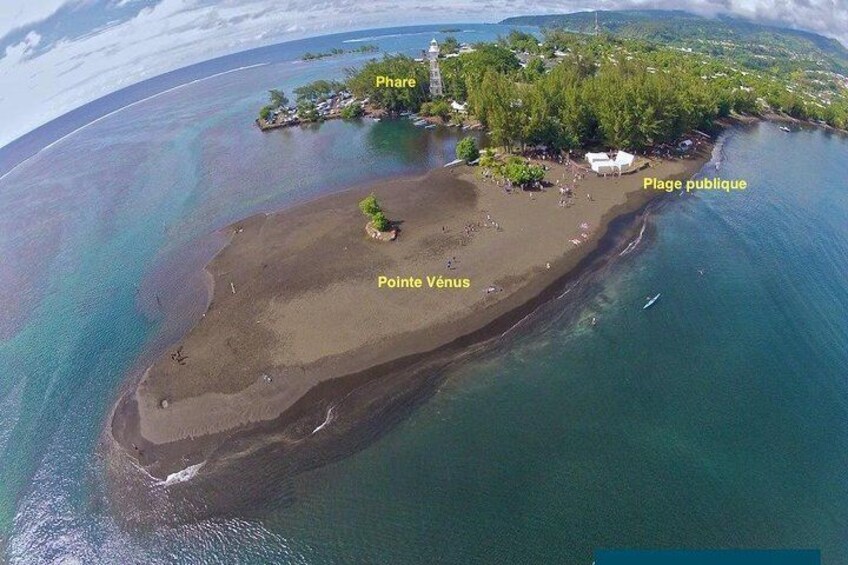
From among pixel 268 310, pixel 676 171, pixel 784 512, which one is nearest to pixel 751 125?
pixel 676 171

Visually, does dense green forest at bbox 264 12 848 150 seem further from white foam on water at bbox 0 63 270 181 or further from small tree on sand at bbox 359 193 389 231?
white foam on water at bbox 0 63 270 181

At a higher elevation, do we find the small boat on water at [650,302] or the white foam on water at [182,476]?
the white foam on water at [182,476]

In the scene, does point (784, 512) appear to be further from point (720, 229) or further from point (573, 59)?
point (573, 59)

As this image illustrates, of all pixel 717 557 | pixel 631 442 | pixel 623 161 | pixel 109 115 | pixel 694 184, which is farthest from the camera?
pixel 109 115

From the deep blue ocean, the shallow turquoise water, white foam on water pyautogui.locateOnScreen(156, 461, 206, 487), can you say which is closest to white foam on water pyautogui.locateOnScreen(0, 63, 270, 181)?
the deep blue ocean

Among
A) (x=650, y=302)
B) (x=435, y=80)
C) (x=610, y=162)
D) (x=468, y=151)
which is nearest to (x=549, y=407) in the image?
(x=650, y=302)

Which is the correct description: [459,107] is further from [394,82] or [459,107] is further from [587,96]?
[587,96]

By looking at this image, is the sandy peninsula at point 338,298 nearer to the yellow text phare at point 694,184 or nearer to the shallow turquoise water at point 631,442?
the yellow text phare at point 694,184

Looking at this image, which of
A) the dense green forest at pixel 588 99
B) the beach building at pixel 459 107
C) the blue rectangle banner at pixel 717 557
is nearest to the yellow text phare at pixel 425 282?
the blue rectangle banner at pixel 717 557
